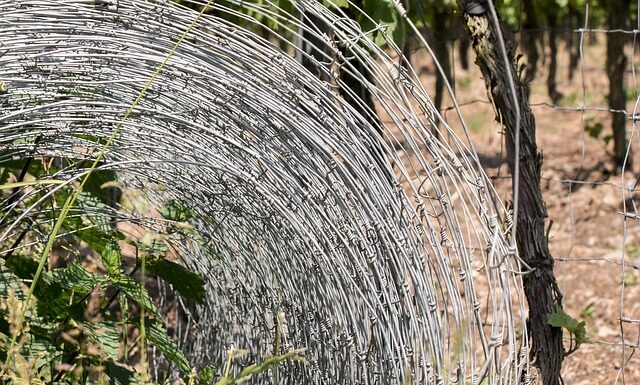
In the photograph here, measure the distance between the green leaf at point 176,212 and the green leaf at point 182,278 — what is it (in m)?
0.13

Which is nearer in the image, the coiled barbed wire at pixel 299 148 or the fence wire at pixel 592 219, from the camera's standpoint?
the coiled barbed wire at pixel 299 148

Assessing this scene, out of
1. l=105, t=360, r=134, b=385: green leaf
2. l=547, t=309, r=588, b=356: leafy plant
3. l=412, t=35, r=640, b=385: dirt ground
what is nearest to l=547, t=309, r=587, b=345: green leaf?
l=547, t=309, r=588, b=356: leafy plant

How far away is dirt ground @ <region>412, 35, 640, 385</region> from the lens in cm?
358

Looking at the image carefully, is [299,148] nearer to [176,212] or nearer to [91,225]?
[176,212]

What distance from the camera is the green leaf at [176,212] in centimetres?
243

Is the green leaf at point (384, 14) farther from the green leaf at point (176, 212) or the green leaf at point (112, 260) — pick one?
the green leaf at point (112, 260)

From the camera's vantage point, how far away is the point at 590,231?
5.77 metres

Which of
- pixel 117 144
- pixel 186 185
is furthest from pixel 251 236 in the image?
pixel 117 144

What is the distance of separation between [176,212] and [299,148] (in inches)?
19.8

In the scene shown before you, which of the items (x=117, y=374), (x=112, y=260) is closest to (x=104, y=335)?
(x=117, y=374)

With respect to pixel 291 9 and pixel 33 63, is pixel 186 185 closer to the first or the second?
pixel 33 63

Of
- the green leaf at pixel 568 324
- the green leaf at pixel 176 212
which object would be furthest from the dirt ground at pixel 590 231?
the green leaf at pixel 176 212

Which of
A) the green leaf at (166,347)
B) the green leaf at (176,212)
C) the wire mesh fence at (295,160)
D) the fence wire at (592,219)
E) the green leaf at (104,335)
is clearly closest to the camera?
the wire mesh fence at (295,160)

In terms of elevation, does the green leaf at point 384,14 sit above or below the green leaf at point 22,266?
above
